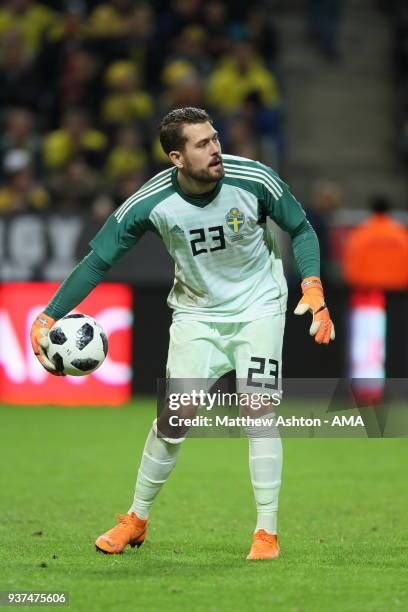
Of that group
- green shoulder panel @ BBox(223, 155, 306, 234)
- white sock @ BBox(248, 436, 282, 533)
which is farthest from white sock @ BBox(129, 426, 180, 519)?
green shoulder panel @ BBox(223, 155, 306, 234)

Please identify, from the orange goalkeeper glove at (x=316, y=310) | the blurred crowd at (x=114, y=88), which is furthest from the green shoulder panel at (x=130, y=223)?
the blurred crowd at (x=114, y=88)

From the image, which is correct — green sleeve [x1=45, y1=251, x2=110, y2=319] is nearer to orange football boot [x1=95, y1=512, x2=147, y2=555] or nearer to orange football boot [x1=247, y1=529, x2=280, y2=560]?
orange football boot [x1=95, y1=512, x2=147, y2=555]

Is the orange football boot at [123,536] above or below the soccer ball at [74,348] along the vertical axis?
below

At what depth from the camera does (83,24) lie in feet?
58.2

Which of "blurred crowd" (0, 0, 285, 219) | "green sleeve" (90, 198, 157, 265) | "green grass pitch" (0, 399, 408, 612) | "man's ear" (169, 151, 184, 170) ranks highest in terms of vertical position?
"blurred crowd" (0, 0, 285, 219)

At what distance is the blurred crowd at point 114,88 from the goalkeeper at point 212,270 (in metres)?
7.76

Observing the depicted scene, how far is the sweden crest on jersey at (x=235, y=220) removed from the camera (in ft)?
22.2

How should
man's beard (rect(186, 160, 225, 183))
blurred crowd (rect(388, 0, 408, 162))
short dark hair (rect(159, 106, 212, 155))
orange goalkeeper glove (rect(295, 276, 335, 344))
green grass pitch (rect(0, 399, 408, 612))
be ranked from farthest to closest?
blurred crowd (rect(388, 0, 408, 162)) → short dark hair (rect(159, 106, 212, 155)) → man's beard (rect(186, 160, 225, 183)) → orange goalkeeper glove (rect(295, 276, 335, 344)) → green grass pitch (rect(0, 399, 408, 612))

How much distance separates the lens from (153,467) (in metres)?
6.93

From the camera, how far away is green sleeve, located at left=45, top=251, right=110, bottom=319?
6906 mm

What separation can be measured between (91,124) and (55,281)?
2.89 meters

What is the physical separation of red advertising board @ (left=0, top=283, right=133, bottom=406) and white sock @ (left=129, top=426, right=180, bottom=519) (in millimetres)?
Answer: 7082

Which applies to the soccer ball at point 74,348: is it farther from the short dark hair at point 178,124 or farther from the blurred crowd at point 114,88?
the blurred crowd at point 114,88

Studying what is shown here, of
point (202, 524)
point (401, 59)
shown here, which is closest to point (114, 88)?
point (401, 59)
